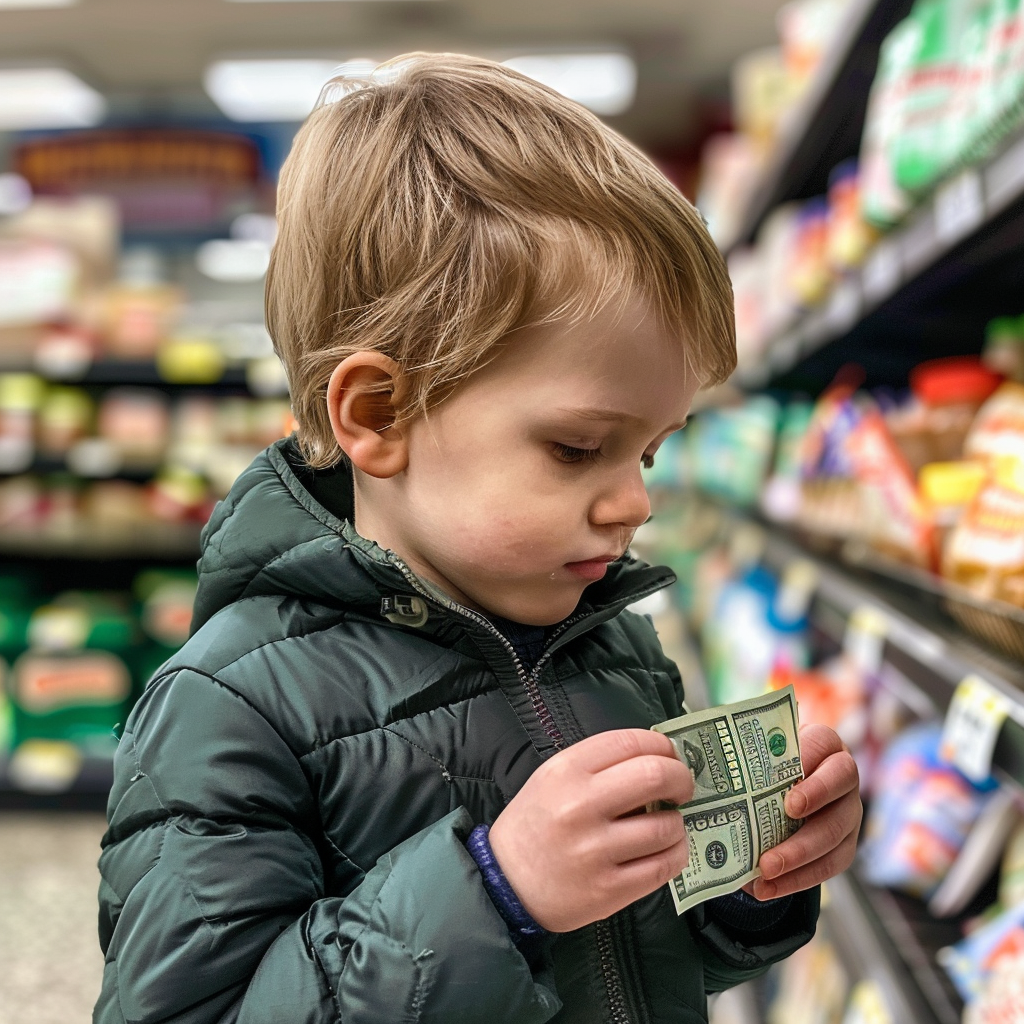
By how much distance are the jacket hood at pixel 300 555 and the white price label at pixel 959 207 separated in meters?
0.64

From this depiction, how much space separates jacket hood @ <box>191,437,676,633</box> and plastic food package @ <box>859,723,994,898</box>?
3.00ft

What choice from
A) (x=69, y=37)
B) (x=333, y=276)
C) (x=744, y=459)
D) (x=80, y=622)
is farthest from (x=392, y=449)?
(x=69, y=37)

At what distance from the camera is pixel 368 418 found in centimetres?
75

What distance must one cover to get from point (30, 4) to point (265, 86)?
1531 millimetres

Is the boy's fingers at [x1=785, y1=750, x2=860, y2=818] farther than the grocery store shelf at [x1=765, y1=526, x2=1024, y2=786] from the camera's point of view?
No

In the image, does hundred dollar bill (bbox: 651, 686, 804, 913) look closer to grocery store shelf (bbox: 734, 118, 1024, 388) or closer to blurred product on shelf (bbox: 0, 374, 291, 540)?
grocery store shelf (bbox: 734, 118, 1024, 388)

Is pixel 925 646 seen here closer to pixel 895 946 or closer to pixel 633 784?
pixel 895 946

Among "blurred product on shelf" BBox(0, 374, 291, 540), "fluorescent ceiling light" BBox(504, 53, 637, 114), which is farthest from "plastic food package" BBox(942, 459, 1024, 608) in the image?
"fluorescent ceiling light" BBox(504, 53, 637, 114)

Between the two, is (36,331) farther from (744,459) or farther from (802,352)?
(802,352)

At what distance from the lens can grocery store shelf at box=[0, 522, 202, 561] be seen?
391cm

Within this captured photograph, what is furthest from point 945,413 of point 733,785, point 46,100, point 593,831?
point 46,100

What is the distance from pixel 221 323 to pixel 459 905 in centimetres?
461

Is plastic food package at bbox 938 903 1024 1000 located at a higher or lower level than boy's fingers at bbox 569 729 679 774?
lower

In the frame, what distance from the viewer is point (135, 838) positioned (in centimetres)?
70
